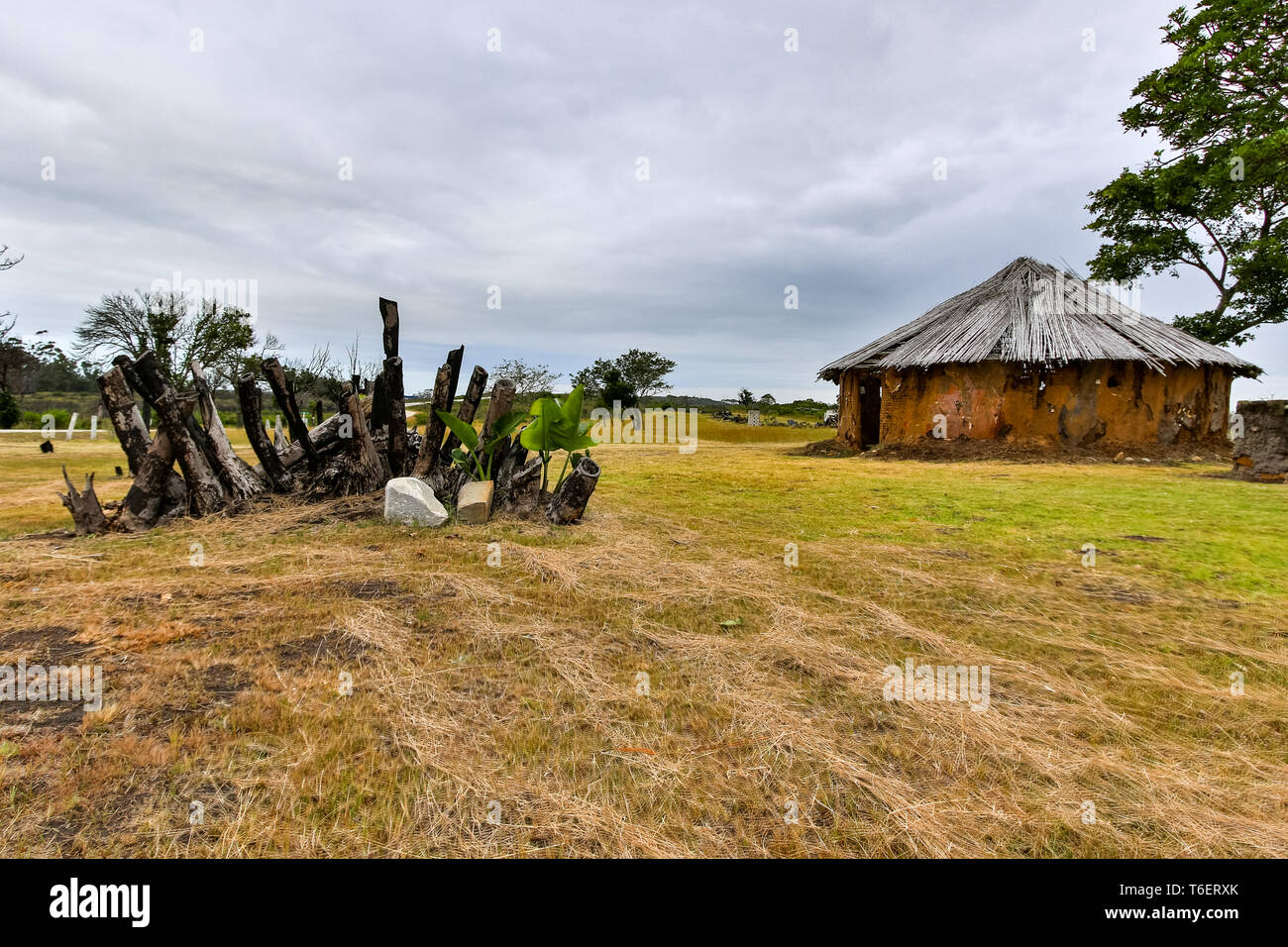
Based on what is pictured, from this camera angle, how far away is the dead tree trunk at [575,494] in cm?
603

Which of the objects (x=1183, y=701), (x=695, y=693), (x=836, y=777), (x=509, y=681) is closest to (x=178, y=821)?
(x=509, y=681)

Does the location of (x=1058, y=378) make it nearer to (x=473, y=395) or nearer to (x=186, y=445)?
(x=473, y=395)

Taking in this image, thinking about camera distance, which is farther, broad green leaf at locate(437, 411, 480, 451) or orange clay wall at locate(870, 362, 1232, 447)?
orange clay wall at locate(870, 362, 1232, 447)

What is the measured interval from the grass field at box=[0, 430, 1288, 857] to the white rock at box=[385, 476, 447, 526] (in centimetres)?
38

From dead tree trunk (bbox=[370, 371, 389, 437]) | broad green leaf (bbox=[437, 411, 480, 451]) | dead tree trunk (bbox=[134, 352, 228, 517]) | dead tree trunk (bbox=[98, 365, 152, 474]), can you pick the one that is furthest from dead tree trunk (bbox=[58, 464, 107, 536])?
broad green leaf (bbox=[437, 411, 480, 451])

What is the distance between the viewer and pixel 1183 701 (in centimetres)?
248

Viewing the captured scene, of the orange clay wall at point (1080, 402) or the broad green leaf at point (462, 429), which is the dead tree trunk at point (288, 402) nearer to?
the broad green leaf at point (462, 429)

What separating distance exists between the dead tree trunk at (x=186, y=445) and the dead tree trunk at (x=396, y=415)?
174 cm

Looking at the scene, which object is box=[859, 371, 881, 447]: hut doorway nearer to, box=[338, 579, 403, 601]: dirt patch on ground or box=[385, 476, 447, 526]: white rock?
box=[385, 476, 447, 526]: white rock

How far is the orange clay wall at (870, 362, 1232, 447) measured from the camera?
567 inches

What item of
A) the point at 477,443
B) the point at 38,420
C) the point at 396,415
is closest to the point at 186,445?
the point at 396,415

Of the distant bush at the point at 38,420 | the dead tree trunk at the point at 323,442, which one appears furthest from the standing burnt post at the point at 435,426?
the distant bush at the point at 38,420
